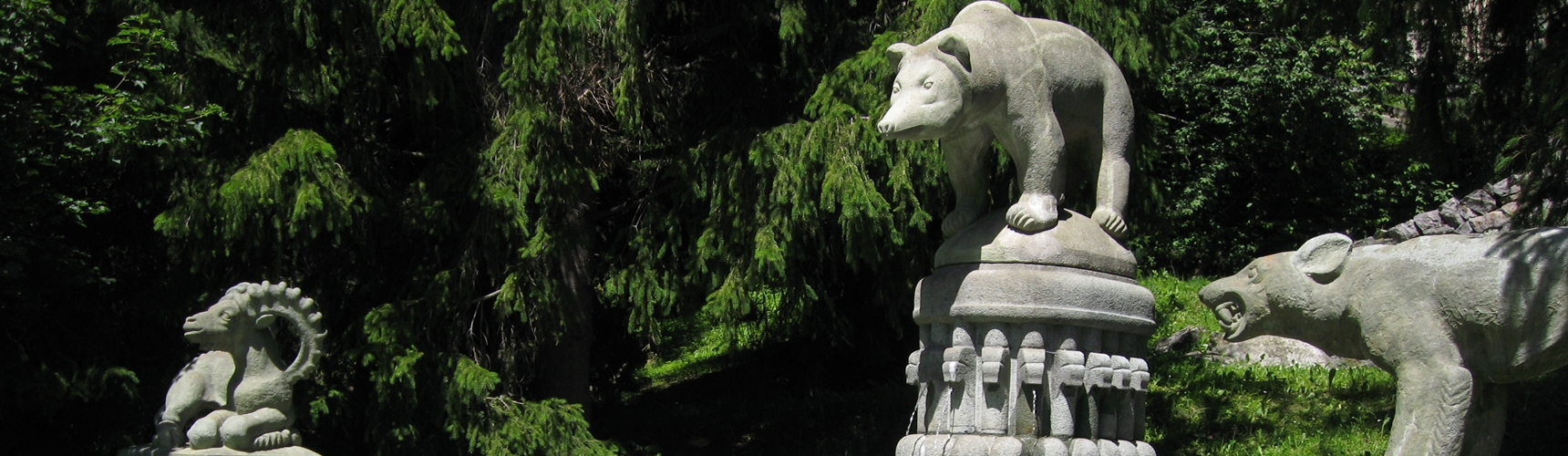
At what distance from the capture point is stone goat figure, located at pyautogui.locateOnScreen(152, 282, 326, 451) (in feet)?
23.5

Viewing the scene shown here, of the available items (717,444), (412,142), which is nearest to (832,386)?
(717,444)

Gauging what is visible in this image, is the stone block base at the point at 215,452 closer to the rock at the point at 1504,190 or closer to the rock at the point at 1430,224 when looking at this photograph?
the rock at the point at 1430,224

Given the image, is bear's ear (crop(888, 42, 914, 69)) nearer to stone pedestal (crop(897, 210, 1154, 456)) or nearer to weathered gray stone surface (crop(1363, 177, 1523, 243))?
stone pedestal (crop(897, 210, 1154, 456))

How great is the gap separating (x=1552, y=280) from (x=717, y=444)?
23.3ft

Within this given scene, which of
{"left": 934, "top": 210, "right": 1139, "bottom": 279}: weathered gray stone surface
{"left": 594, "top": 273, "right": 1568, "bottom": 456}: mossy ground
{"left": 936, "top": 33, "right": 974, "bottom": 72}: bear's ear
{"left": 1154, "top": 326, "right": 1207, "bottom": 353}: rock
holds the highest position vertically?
{"left": 936, "top": 33, "right": 974, "bottom": 72}: bear's ear

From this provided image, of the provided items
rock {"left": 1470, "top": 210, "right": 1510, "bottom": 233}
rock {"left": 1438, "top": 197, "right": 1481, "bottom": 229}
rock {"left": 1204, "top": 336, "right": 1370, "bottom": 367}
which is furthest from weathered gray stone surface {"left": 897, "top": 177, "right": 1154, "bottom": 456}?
rock {"left": 1438, "top": 197, "right": 1481, "bottom": 229}

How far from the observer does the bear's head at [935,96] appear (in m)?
5.64

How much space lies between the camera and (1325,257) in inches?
227

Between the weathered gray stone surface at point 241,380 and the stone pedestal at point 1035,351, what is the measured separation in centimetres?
335

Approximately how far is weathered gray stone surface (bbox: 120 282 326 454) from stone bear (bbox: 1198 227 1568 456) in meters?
4.79

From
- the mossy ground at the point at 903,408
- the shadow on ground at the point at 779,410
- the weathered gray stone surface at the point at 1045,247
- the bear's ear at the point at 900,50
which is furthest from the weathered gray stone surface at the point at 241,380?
the mossy ground at the point at 903,408

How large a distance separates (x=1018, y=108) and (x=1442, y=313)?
177 cm

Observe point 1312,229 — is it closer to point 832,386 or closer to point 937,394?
point 832,386

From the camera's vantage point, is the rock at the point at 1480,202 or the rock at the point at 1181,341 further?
the rock at the point at 1181,341
